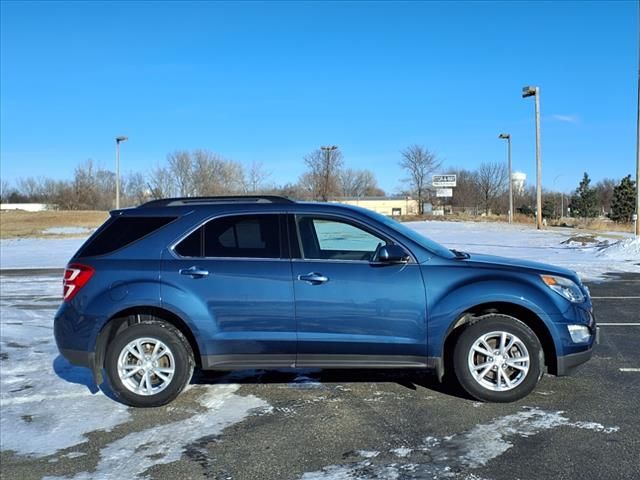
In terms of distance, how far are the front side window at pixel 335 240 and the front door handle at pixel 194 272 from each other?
89cm

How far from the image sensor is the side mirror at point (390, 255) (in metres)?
4.59

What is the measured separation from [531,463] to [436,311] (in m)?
1.38

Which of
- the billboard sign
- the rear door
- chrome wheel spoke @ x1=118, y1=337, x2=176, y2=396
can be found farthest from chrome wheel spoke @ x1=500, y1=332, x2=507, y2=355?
the billboard sign

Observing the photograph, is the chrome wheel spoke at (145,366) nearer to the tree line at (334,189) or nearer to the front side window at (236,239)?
the front side window at (236,239)

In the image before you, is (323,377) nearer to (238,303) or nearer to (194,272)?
(238,303)

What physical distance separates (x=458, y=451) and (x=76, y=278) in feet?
11.4

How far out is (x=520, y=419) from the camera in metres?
4.28

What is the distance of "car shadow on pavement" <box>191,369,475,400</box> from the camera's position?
208 inches

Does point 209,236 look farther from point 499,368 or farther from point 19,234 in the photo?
point 19,234

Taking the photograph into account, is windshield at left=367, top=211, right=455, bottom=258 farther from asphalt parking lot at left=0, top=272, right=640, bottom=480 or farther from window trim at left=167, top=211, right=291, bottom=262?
asphalt parking lot at left=0, top=272, right=640, bottom=480

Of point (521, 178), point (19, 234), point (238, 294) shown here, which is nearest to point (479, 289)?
point (238, 294)

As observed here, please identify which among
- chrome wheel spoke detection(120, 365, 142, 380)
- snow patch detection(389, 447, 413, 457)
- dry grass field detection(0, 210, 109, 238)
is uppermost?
dry grass field detection(0, 210, 109, 238)

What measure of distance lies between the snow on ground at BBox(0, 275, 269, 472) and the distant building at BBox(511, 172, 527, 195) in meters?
96.7

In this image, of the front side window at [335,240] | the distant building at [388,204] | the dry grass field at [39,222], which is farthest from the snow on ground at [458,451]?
the distant building at [388,204]
